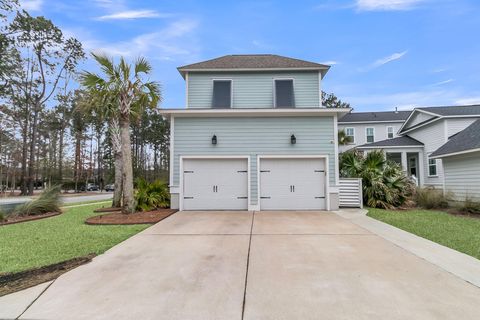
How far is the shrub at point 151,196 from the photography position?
10.1 meters

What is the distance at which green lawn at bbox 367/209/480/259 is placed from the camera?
554cm

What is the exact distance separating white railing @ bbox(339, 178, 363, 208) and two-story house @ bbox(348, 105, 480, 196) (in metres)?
6.81

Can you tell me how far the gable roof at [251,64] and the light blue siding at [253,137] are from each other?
309 cm

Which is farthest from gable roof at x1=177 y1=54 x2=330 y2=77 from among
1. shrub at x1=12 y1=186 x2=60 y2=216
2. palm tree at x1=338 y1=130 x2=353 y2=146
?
palm tree at x1=338 y1=130 x2=353 y2=146

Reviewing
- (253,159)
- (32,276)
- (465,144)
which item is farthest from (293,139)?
(32,276)

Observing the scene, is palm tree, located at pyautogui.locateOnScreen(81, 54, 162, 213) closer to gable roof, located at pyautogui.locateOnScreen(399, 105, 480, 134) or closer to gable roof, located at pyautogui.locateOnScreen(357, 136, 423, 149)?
gable roof, located at pyautogui.locateOnScreen(357, 136, 423, 149)

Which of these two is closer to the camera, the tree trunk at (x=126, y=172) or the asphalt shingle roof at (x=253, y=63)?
the tree trunk at (x=126, y=172)

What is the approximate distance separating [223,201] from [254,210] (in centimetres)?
127

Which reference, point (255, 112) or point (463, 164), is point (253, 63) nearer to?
point (255, 112)

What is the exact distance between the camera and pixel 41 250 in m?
5.21

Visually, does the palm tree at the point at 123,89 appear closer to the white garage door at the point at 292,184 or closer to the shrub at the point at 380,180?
the white garage door at the point at 292,184

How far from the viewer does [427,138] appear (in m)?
18.1

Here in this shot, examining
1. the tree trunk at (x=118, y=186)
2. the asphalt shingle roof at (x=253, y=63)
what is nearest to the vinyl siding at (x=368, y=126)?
the asphalt shingle roof at (x=253, y=63)

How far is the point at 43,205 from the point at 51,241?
5.52 meters
